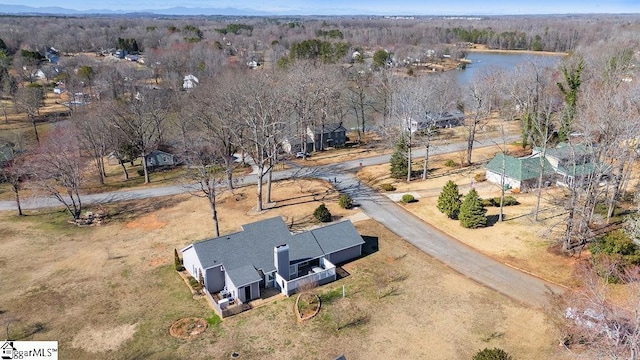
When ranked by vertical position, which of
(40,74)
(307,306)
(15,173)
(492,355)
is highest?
(40,74)

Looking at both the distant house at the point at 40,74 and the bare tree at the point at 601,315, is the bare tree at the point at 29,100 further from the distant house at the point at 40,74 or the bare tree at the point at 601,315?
the bare tree at the point at 601,315

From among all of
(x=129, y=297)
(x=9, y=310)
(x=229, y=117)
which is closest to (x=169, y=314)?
(x=129, y=297)

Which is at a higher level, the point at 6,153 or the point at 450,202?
the point at 6,153

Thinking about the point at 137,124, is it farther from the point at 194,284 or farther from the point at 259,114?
the point at 194,284

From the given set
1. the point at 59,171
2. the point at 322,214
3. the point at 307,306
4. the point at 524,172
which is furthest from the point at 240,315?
the point at 524,172

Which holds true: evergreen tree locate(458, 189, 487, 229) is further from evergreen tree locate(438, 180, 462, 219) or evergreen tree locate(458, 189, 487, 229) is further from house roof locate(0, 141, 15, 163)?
house roof locate(0, 141, 15, 163)

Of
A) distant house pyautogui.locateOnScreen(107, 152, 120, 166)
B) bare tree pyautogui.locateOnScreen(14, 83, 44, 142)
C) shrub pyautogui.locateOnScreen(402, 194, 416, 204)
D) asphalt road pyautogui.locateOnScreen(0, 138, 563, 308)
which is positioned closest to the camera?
asphalt road pyautogui.locateOnScreen(0, 138, 563, 308)

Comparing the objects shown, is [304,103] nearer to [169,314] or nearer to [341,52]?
[169,314]

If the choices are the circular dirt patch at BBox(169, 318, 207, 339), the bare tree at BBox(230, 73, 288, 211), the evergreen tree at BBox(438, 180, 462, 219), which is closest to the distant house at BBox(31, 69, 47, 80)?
the bare tree at BBox(230, 73, 288, 211)
